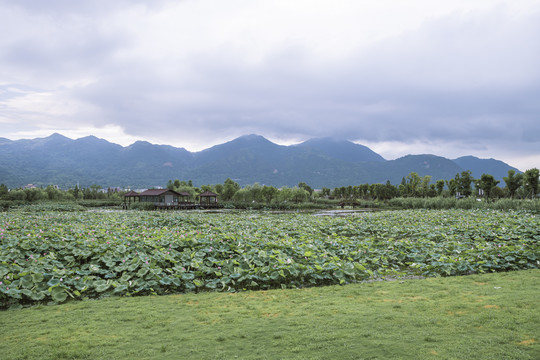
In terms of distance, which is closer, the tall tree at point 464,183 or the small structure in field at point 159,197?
the small structure in field at point 159,197

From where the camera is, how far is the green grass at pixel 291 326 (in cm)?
328

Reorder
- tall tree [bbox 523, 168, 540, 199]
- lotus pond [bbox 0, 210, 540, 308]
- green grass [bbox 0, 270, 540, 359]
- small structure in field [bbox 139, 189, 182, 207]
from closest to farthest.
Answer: green grass [bbox 0, 270, 540, 359] < lotus pond [bbox 0, 210, 540, 308] < tall tree [bbox 523, 168, 540, 199] < small structure in field [bbox 139, 189, 182, 207]

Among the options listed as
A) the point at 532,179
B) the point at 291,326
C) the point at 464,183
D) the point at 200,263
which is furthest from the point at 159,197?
the point at 291,326

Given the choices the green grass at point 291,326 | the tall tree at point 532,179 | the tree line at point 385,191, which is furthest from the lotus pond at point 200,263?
the tree line at point 385,191

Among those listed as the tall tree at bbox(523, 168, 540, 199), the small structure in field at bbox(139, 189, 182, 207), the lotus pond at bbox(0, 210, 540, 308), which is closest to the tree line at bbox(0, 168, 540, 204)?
the tall tree at bbox(523, 168, 540, 199)

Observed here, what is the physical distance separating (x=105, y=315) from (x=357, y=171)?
7913 inches

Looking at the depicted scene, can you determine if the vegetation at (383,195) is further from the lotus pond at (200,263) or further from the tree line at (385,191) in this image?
the lotus pond at (200,263)

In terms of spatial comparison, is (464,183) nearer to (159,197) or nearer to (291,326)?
(159,197)

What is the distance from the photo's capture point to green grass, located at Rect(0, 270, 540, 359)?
328 cm

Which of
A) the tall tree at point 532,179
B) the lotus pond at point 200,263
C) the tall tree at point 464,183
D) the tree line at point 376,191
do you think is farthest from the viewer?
the tall tree at point 464,183

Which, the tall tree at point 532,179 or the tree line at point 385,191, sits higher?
the tall tree at point 532,179

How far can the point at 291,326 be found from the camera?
3.94 meters

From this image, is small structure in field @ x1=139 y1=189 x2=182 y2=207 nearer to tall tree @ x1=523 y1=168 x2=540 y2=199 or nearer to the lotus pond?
the lotus pond

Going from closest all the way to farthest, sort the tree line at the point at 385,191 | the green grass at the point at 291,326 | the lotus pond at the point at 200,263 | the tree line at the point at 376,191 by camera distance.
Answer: the green grass at the point at 291,326 < the lotus pond at the point at 200,263 < the tree line at the point at 376,191 < the tree line at the point at 385,191
